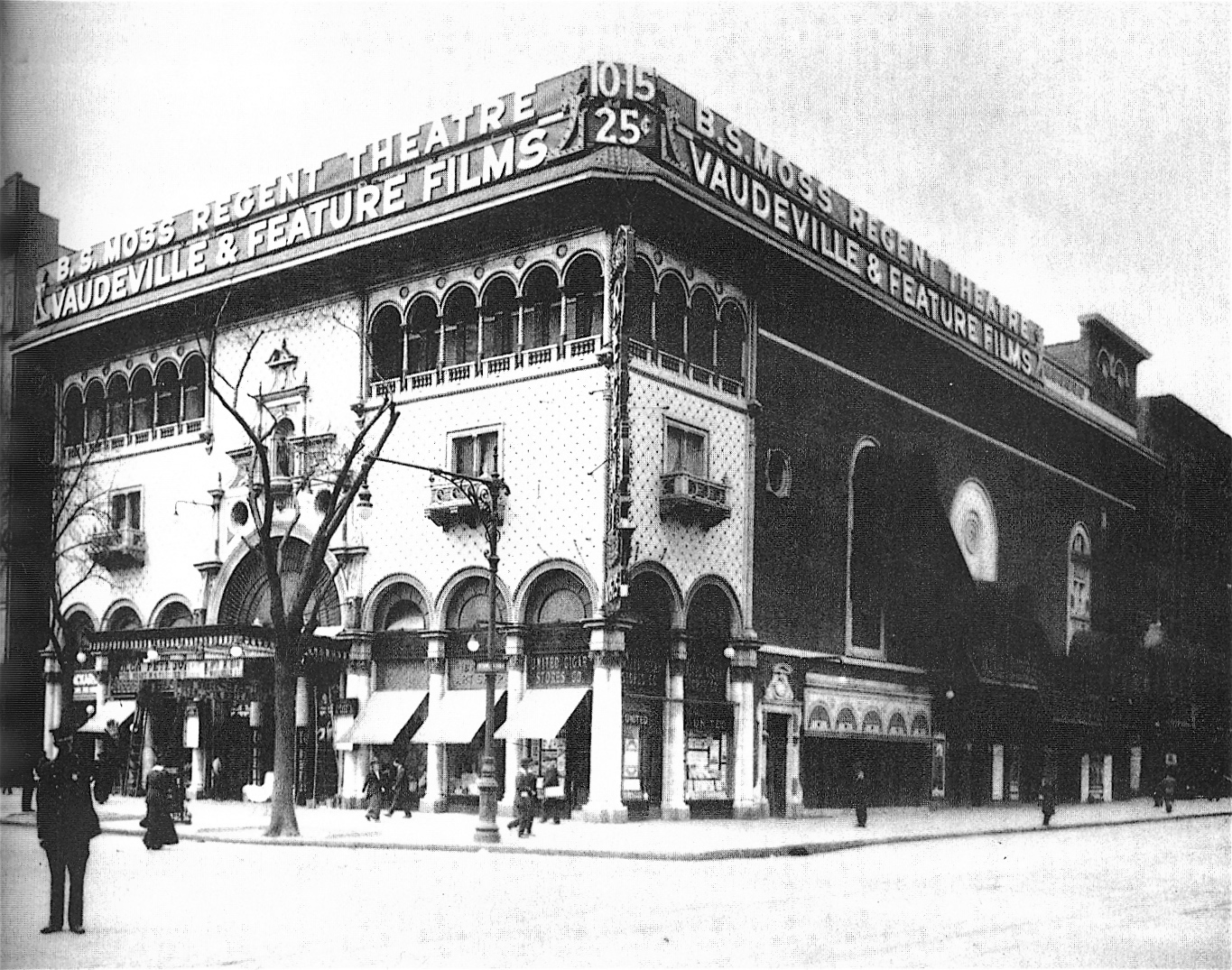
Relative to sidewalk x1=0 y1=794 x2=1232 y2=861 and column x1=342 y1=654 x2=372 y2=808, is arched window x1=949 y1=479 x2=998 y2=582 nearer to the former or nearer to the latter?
sidewalk x1=0 y1=794 x2=1232 y2=861

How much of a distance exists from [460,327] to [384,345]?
270 centimetres

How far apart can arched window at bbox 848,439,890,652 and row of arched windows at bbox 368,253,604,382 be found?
35.5 feet

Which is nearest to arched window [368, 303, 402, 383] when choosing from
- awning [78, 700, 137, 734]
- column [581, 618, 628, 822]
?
column [581, 618, 628, 822]

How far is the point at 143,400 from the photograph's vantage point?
43625mm

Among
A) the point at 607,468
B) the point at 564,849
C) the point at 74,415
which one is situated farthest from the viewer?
the point at 74,415

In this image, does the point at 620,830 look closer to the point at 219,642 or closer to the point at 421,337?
the point at 219,642

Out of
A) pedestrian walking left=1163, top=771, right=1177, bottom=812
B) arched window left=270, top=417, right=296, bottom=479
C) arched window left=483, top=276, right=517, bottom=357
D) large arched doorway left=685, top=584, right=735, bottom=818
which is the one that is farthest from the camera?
pedestrian walking left=1163, top=771, right=1177, bottom=812

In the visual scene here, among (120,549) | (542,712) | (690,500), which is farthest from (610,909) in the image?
(120,549)

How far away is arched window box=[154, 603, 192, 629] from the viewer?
43.1m

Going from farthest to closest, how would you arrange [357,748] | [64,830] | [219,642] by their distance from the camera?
[219,642], [357,748], [64,830]

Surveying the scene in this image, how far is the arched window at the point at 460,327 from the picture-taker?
3722 cm

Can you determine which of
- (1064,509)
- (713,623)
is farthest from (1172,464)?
(713,623)

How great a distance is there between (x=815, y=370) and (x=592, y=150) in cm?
1032

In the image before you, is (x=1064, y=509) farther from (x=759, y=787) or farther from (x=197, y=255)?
(x=197, y=255)
